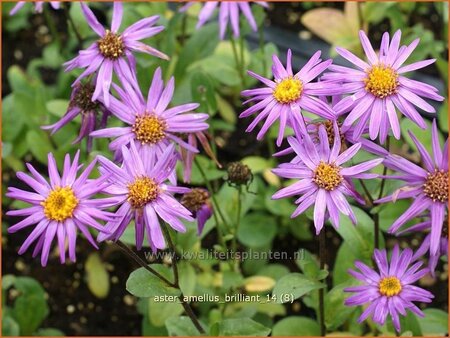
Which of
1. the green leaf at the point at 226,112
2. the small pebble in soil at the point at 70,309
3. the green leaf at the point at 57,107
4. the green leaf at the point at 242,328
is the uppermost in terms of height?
the green leaf at the point at 226,112

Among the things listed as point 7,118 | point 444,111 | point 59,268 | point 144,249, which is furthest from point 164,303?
point 444,111

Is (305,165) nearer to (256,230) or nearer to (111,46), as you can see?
(111,46)

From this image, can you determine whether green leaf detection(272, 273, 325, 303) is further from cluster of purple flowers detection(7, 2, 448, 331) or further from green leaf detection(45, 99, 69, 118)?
green leaf detection(45, 99, 69, 118)

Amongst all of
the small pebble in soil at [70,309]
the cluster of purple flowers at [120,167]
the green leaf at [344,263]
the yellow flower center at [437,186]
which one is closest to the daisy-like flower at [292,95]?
the cluster of purple flowers at [120,167]

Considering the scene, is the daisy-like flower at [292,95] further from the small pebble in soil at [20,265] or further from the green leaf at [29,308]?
the small pebble in soil at [20,265]

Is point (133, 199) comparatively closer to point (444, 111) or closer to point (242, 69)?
point (242, 69)

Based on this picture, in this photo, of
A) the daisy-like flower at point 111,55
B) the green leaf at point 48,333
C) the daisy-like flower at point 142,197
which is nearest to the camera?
the daisy-like flower at point 142,197
